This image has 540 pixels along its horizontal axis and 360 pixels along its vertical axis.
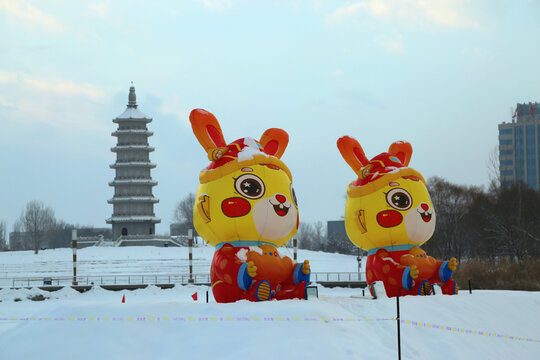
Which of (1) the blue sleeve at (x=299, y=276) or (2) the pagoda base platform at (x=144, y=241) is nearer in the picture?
(1) the blue sleeve at (x=299, y=276)

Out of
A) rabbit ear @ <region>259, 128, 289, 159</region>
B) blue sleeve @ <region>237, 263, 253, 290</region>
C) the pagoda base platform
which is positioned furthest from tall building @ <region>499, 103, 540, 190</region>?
blue sleeve @ <region>237, 263, 253, 290</region>

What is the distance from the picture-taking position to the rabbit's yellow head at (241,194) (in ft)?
54.4

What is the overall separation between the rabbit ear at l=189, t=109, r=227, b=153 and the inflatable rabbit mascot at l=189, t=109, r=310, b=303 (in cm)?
3

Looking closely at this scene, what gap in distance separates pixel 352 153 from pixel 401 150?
5.31 feet

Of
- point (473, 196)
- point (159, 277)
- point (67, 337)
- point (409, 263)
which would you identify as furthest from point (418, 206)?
point (473, 196)

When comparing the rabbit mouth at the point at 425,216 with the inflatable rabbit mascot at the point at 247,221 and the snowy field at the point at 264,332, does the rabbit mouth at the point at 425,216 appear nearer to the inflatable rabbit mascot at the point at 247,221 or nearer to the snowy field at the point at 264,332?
the snowy field at the point at 264,332

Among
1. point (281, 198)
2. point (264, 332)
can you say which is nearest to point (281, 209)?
point (281, 198)

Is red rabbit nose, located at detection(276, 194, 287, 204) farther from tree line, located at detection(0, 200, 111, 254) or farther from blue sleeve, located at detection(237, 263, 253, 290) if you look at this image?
tree line, located at detection(0, 200, 111, 254)

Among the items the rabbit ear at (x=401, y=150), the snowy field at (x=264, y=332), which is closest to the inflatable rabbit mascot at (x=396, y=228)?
the rabbit ear at (x=401, y=150)

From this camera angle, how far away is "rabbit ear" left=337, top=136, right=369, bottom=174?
20.5 metres

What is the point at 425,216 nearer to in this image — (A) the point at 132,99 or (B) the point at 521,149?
(A) the point at 132,99

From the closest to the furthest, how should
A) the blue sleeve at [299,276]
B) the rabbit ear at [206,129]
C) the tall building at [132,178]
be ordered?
the blue sleeve at [299,276] < the rabbit ear at [206,129] < the tall building at [132,178]

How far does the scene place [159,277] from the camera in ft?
143

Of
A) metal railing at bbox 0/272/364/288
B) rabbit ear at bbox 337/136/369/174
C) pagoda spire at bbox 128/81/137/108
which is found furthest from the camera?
pagoda spire at bbox 128/81/137/108
